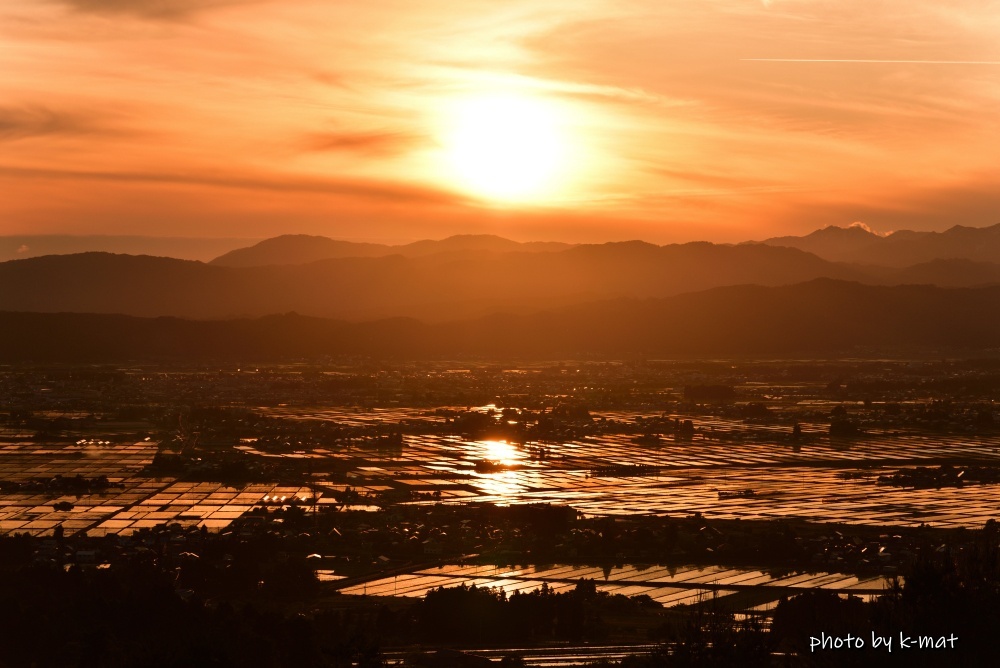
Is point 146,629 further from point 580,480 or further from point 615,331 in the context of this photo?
point 615,331

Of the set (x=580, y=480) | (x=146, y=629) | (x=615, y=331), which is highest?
(x=615, y=331)

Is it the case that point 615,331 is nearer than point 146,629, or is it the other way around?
point 146,629

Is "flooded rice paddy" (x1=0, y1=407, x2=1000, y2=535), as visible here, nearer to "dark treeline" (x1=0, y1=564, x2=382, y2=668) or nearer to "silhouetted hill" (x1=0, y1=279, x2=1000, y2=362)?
"dark treeline" (x1=0, y1=564, x2=382, y2=668)

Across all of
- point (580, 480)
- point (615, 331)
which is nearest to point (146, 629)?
point (580, 480)

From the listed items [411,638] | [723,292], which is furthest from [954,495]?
[723,292]

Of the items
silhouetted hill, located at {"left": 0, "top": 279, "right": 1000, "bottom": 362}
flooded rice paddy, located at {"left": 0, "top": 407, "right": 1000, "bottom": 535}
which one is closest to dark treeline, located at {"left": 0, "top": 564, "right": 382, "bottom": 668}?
flooded rice paddy, located at {"left": 0, "top": 407, "right": 1000, "bottom": 535}

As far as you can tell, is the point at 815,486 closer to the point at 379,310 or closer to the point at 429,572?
the point at 429,572

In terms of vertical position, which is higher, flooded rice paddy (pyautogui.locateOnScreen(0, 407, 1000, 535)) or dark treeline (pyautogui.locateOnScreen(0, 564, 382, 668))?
dark treeline (pyautogui.locateOnScreen(0, 564, 382, 668))

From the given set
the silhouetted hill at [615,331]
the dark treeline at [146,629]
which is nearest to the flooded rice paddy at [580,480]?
the dark treeline at [146,629]

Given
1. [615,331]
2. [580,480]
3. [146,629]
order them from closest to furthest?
1. [146,629]
2. [580,480]
3. [615,331]
